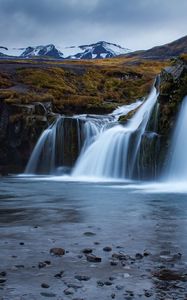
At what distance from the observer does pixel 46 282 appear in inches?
348

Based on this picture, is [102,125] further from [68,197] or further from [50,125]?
[68,197]

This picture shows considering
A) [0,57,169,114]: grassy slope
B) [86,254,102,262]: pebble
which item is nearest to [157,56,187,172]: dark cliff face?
[0,57,169,114]: grassy slope

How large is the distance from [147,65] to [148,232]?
305ft

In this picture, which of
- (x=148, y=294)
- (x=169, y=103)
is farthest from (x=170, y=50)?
(x=148, y=294)

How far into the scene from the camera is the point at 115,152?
3609 centimetres

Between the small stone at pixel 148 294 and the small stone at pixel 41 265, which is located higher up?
the small stone at pixel 148 294

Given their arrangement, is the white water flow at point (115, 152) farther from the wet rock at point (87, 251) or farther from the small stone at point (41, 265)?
the small stone at point (41, 265)

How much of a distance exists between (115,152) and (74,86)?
3148 cm

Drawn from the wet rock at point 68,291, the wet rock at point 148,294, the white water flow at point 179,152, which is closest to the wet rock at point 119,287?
the wet rock at point 148,294

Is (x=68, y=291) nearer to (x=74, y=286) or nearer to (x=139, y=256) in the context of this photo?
(x=74, y=286)

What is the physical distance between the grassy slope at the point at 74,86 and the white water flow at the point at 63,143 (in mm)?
6766

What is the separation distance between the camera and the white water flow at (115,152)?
3528cm

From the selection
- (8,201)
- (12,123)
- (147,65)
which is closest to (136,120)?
(12,123)

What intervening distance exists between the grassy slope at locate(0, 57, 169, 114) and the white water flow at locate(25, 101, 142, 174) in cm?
677
